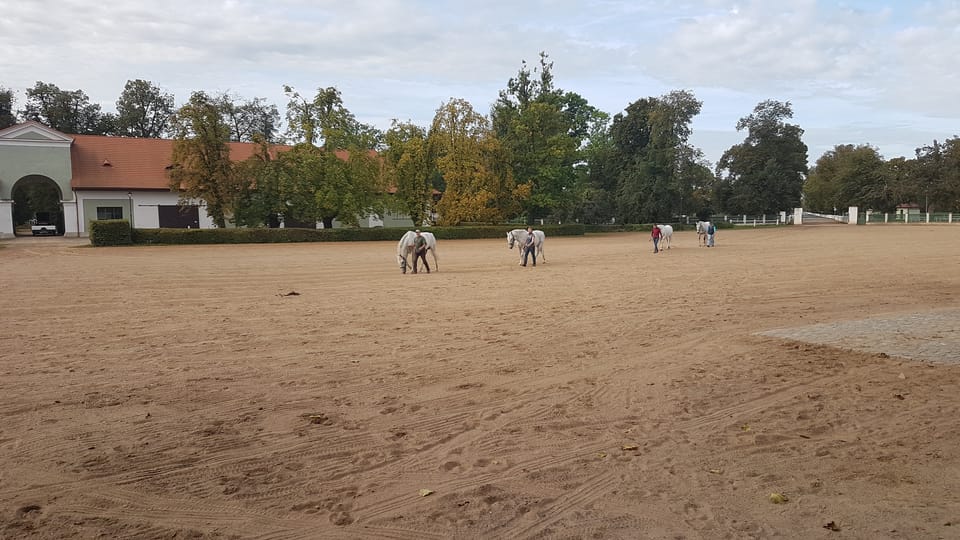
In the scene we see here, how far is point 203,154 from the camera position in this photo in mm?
41469

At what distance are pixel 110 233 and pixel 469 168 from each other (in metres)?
25.7

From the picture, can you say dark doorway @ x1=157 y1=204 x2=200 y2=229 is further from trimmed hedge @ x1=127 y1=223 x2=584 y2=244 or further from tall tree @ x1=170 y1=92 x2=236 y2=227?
trimmed hedge @ x1=127 y1=223 x2=584 y2=244

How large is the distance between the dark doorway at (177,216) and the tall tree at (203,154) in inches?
240

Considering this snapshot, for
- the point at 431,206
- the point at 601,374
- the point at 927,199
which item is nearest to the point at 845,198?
the point at 927,199

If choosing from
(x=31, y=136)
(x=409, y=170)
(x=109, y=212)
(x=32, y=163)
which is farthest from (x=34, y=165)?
(x=409, y=170)

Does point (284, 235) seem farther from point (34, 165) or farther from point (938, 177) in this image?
point (938, 177)

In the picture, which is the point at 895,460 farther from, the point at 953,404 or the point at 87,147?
the point at 87,147

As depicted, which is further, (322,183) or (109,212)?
(109,212)

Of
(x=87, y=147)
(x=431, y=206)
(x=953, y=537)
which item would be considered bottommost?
(x=953, y=537)

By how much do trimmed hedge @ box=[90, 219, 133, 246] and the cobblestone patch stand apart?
35.8 meters

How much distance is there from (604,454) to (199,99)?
145ft

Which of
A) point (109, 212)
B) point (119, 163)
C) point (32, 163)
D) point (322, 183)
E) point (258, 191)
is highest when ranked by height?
point (119, 163)

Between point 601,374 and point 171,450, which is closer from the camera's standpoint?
point 171,450

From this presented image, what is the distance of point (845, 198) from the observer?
283ft
